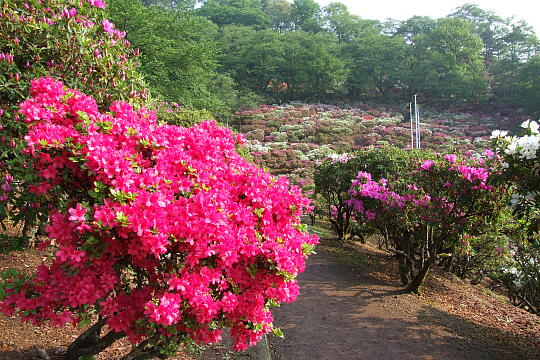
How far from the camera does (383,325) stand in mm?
4738

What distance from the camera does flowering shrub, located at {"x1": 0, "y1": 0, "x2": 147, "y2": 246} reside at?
2.85 meters

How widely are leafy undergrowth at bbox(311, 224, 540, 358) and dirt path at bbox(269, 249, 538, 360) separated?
0.10m

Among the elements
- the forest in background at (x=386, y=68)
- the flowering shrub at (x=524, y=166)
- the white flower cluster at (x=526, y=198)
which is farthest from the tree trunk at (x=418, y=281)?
the forest in background at (x=386, y=68)

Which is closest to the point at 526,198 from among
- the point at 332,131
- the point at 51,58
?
the point at 51,58

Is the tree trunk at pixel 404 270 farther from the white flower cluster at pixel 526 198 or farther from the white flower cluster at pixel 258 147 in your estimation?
the white flower cluster at pixel 258 147

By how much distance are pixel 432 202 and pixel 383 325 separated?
1.90 metres

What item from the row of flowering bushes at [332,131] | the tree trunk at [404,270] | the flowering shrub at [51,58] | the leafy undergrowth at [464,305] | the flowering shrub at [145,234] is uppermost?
the row of flowering bushes at [332,131]

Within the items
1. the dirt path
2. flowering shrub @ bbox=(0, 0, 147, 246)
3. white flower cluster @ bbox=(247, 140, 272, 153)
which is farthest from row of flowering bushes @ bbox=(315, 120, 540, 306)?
white flower cluster @ bbox=(247, 140, 272, 153)

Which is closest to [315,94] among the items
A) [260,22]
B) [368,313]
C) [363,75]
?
[363,75]

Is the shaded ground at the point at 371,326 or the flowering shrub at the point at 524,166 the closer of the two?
the flowering shrub at the point at 524,166

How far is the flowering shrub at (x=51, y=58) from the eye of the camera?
2854 millimetres

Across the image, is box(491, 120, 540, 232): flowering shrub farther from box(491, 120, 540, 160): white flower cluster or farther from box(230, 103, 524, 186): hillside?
box(230, 103, 524, 186): hillside

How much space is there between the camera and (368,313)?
200 inches

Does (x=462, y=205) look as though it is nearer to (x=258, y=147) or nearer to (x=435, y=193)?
(x=435, y=193)
